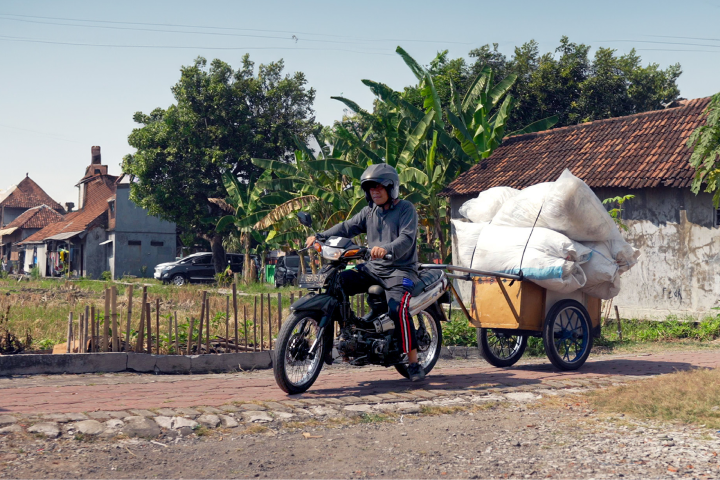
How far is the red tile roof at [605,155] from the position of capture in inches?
604

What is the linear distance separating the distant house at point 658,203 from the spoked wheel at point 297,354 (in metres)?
10.5

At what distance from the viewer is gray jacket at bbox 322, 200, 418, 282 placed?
21.5ft

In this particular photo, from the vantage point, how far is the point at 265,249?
111 ft

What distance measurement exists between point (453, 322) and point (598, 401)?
5.32 metres

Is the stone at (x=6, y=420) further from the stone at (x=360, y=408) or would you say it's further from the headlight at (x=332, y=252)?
the headlight at (x=332, y=252)

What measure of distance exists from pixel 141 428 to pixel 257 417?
0.85 metres

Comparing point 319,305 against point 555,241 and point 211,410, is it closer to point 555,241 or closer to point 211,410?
point 211,410

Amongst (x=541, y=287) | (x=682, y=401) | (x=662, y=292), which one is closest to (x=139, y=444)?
(x=682, y=401)

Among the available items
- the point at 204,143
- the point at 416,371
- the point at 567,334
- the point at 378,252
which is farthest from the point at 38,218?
the point at 378,252

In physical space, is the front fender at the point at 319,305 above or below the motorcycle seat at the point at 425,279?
below

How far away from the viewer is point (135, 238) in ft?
151

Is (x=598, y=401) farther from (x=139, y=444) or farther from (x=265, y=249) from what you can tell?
(x=265, y=249)

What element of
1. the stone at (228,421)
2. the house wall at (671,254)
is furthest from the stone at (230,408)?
the house wall at (671,254)

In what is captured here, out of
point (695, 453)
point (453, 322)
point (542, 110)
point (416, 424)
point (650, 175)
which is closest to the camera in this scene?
point (695, 453)
